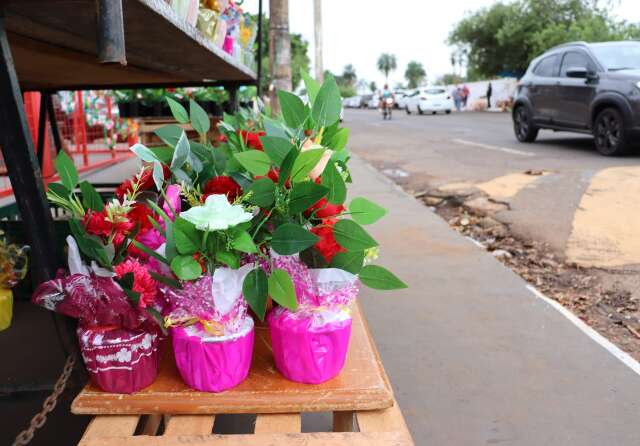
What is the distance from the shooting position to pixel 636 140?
285 inches

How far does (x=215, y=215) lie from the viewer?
3.56 feet

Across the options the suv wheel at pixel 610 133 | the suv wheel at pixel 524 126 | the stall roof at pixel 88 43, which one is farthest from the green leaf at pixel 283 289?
the suv wheel at pixel 524 126

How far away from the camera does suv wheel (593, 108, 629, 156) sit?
730 cm

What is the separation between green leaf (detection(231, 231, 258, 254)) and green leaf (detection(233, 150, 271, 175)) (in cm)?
18

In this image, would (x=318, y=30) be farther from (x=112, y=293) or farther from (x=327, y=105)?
(x=112, y=293)

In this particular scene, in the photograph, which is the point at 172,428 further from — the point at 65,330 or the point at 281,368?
the point at 65,330

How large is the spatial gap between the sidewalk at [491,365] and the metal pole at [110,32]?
1.42 m

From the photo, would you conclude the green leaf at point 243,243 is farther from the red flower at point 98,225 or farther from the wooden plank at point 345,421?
the wooden plank at point 345,421

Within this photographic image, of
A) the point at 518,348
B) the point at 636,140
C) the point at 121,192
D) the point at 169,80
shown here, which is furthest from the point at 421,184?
the point at 121,192

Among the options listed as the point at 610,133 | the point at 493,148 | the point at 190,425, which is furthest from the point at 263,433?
the point at 493,148

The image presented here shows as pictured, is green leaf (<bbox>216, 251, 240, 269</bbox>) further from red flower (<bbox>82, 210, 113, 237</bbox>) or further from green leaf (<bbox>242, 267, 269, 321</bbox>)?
red flower (<bbox>82, 210, 113, 237</bbox>)

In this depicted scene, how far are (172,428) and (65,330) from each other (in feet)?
1.36

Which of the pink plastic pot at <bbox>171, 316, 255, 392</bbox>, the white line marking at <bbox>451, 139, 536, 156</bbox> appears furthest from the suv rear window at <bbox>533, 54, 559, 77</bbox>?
the pink plastic pot at <bbox>171, 316, 255, 392</bbox>

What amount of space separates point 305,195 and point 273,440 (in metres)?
0.50
